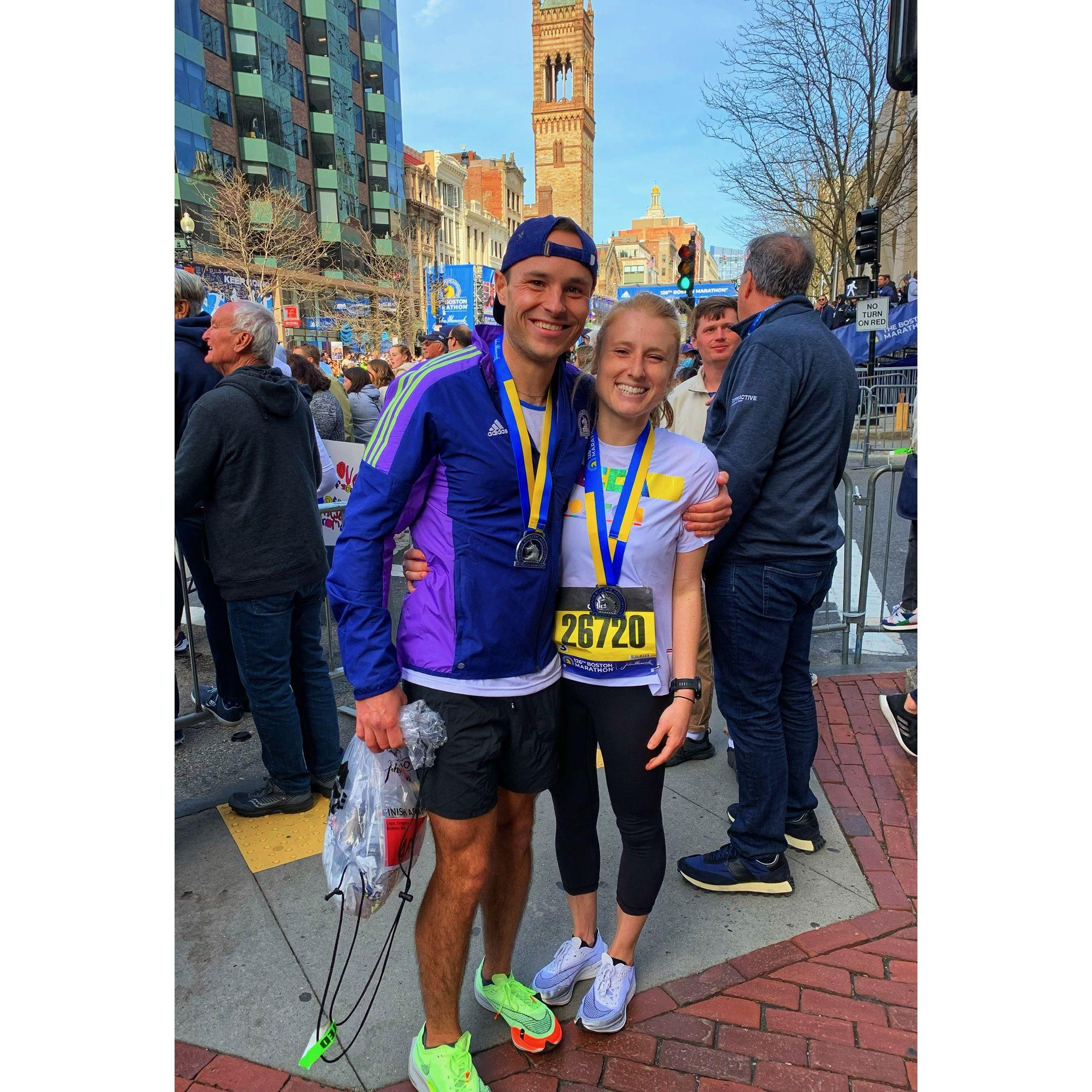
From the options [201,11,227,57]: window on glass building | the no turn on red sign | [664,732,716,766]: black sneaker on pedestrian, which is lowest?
[664,732,716,766]: black sneaker on pedestrian

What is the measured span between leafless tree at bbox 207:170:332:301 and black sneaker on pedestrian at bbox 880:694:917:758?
30874mm

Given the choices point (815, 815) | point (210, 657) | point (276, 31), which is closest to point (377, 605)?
point (815, 815)

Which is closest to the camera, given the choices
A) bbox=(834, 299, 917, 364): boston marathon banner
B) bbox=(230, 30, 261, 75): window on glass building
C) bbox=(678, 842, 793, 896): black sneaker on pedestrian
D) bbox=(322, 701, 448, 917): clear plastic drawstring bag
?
bbox=(322, 701, 448, 917): clear plastic drawstring bag

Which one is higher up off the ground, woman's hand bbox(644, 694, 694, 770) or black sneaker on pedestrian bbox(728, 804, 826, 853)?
woman's hand bbox(644, 694, 694, 770)

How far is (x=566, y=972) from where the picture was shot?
251 cm

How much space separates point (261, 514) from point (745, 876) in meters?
2.41

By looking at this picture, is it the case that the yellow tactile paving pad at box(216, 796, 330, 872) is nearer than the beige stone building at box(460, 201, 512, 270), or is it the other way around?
the yellow tactile paving pad at box(216, 796, 330, 872)

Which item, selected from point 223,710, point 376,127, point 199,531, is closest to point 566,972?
point 223,710

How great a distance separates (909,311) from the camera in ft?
60.6

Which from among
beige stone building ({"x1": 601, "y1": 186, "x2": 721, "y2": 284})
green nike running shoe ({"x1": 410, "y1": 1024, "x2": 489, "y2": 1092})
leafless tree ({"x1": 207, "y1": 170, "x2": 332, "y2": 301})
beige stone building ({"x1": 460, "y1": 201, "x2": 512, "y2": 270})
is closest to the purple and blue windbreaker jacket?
green nike running shoe ({"x1": 410, "y1": 1024, "x2": 489, "y2": 1092})

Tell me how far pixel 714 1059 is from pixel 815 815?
145 cm

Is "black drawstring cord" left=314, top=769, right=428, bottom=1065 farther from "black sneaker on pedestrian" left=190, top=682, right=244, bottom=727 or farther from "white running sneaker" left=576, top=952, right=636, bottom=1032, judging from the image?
"black sneaker on pedestrian" left=190, top=682, right=244, bottom=727

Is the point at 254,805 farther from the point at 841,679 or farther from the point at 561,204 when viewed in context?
the point at 561,204

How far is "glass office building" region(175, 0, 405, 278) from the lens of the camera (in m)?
39.9
